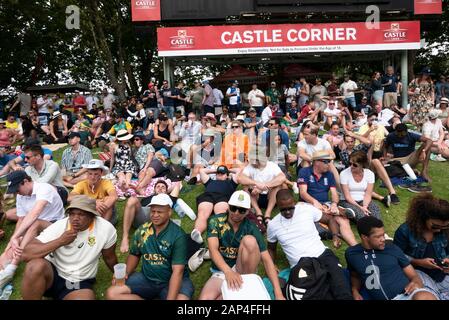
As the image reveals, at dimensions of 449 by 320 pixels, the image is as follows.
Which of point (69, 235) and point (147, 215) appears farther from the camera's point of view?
point (147, 215)

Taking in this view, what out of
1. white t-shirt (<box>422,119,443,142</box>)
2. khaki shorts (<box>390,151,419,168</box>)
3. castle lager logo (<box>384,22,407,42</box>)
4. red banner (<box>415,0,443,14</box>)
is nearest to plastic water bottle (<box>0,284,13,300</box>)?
khaki shorts (<box>390,151,419,168</box>)

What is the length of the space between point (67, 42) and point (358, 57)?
19884 millimetres

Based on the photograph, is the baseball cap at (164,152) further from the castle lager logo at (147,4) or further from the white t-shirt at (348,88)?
the castle lager logo at (147,4)

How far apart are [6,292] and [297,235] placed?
350 cm

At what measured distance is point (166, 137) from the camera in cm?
1013

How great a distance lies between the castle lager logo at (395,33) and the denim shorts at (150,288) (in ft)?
47.5

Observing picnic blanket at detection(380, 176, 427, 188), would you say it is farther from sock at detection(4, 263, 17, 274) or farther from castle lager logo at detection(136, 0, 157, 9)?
castle lager logo at detection(136, 0, 157, 9)

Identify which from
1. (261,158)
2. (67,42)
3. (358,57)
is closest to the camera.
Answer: (261,158)

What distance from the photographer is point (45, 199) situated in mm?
4531

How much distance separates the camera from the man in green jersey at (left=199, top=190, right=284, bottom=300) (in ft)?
11.8

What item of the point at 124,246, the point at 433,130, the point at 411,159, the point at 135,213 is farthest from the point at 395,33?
the point at 124,246
